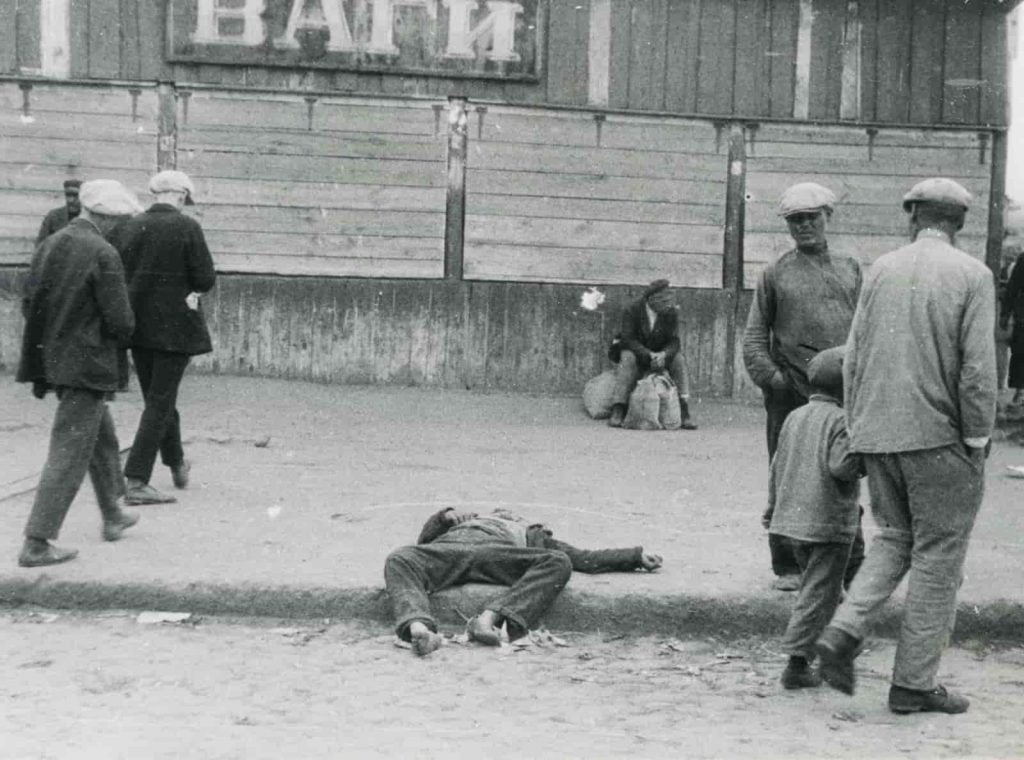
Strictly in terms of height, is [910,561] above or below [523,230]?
below

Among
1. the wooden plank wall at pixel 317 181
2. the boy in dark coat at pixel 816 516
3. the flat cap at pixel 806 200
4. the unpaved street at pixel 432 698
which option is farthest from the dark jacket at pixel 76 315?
the wooden plank wall at pixel 317 181

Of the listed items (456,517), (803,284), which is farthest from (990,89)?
(456,517)

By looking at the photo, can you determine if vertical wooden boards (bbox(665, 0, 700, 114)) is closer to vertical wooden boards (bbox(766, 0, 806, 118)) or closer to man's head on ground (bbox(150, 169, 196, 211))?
vertical wooden boards (bbox(766, 0, 806, 118))

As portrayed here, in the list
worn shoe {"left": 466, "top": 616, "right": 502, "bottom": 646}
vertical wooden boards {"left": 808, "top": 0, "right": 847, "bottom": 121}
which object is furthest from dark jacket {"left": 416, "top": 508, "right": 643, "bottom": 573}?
vertical wooden boards {"left": 808, "top": 0, "right": 847, "bottom": 121}

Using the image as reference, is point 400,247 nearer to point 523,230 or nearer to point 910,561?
point 523,230

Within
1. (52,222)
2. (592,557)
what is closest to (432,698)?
(592,557)

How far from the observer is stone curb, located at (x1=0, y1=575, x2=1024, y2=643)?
19.6 feet

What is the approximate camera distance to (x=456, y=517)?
6273mm

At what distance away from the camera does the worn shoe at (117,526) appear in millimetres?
6828

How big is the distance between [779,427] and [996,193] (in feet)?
26.5

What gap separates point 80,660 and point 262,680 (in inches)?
29.7

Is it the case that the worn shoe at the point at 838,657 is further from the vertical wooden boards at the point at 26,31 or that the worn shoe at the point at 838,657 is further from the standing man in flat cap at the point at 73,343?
the vertical wooden boards at the point at 26,31

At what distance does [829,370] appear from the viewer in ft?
17.4

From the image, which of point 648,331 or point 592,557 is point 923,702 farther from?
point 648,331
